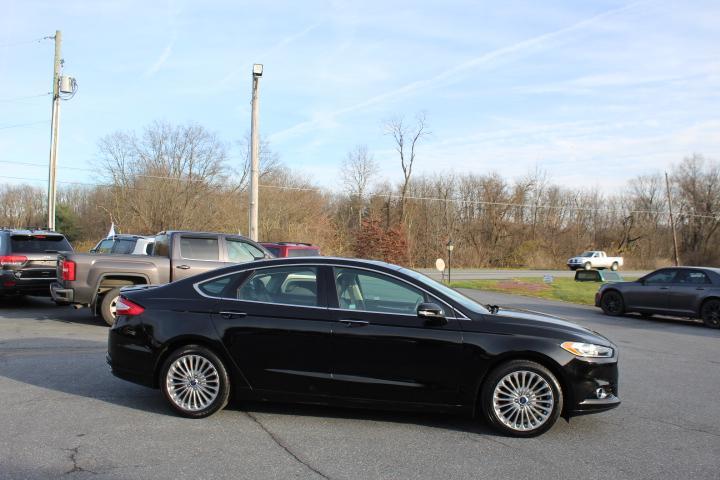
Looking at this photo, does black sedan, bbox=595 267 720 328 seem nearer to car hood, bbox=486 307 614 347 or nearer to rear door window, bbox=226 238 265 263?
rear door window, bbox=226 238 265 263

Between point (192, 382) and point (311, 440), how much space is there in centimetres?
135

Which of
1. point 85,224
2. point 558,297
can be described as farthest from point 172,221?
point 558,297

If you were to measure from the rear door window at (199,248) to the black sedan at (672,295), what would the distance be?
38.4ft

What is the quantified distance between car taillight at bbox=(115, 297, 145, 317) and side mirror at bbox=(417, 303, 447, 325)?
275 cm

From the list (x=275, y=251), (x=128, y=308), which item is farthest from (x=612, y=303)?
(x=128, y=308)

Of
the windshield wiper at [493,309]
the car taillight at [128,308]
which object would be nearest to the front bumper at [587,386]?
the windshield wiper at [493,309]

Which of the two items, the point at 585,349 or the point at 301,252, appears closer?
the point at 585,349

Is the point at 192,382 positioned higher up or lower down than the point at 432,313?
lower down

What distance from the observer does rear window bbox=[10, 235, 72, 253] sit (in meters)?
13.1

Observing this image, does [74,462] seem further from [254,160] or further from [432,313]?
[254,160]

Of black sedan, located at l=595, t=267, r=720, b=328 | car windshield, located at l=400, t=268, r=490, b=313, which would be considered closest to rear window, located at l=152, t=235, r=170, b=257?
car windshield, located at l=400, t=268, r=490, b=313

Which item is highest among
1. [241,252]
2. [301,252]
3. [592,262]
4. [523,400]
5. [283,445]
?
[592,262]

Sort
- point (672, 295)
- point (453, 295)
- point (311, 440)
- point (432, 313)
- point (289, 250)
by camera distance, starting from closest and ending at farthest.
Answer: point (311, 440) < point (432, 313) < point (453, 295) < point (289, 250) < point (672, 295)

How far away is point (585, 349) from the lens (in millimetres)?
5336
